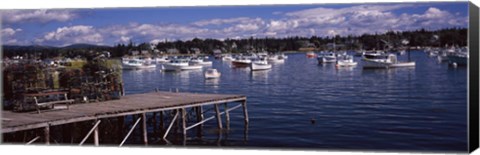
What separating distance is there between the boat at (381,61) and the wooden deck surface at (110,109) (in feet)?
12.8

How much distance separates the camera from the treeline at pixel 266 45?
21.2 meters

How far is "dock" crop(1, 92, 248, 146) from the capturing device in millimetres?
20125

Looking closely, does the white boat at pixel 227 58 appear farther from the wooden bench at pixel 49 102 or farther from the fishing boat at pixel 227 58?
the wooden bench at pixel 49 102

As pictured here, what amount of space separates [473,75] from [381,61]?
5.59 meters

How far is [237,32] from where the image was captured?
74.4 ft

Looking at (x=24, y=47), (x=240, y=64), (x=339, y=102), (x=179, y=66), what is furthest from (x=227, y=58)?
(x=24, y=47)

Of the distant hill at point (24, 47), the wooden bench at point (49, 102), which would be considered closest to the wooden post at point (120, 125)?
the wooden bench at point (49, 102)

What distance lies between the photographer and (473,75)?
61.1ft

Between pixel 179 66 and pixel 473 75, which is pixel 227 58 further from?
pixel 473 75

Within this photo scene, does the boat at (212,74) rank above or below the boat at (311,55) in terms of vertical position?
below

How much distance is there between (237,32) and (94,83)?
483 centimetres

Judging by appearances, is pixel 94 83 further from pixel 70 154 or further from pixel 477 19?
pixel 477 19

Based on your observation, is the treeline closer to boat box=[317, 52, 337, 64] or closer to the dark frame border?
boat box=[317, 52, 337, 64]

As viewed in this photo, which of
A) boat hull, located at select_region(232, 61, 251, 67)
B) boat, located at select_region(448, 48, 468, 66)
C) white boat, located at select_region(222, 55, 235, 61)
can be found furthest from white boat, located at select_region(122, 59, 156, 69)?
boat, located at select_region(448, 48, 468, 66)
